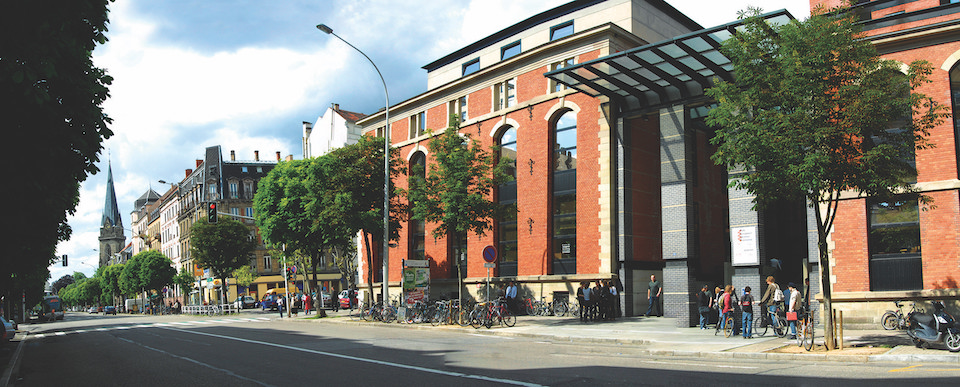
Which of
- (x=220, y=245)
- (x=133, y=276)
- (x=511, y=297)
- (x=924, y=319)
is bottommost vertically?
(x=133, y=276)

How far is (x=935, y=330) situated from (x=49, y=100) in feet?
48.3

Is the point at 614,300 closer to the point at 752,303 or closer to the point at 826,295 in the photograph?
the point at 752,303

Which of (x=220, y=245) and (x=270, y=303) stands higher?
(x=220, y=245)

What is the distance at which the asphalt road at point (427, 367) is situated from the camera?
961cm

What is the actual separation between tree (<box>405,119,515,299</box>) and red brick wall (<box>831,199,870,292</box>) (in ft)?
38.2

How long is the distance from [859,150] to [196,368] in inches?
560

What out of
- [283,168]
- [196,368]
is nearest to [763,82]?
[196,368]

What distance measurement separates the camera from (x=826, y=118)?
13.4m

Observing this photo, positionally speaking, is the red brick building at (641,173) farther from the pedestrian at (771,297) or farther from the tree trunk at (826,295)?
the pedestrian at (771,297)

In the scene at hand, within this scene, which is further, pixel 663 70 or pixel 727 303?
pixel 663 70

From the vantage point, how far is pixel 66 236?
1602cm

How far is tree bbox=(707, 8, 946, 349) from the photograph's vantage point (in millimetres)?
12977

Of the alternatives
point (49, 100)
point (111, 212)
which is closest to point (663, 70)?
point (49, 100)

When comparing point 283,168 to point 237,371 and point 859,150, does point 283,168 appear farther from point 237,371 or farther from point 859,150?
point 859,150
